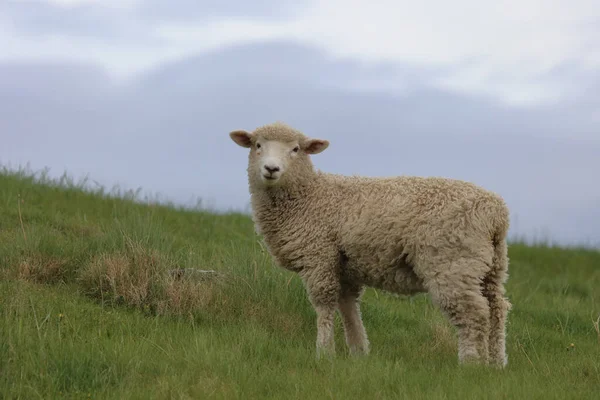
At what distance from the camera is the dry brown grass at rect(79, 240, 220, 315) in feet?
25.0

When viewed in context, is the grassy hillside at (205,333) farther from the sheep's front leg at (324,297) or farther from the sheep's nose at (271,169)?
the sheep's nose at (271,169)

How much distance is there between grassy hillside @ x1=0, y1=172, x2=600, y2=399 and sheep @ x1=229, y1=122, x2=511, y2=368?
43 centimetres

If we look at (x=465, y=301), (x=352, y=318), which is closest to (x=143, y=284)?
(x=352, y=318)

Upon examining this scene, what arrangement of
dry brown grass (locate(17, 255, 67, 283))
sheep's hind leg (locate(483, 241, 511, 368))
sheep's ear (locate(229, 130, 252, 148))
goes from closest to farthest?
sheep's hind leg (locate(483, 241, 511, 368)) → sheep's ear (locate(229, 130, 252, 148)) → dry brown grass (locate(17, 255, 67, 283))

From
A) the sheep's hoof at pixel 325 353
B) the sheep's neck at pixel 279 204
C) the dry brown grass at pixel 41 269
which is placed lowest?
the sheep's hoof at pixel 325 353

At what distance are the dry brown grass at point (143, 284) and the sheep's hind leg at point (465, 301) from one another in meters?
2.53

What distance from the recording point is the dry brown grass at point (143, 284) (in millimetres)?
7609

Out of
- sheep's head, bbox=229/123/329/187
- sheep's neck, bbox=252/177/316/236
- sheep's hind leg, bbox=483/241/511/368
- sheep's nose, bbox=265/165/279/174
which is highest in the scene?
sheep's head, bbox=229/123/329/187

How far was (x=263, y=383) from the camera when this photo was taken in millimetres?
5707

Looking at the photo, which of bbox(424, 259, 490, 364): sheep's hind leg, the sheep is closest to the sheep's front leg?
the sheep

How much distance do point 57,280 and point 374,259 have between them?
12.2 feet

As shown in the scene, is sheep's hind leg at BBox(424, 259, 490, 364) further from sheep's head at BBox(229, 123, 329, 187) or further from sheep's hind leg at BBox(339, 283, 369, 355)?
sheep's head at BBox(229, 123, 329, 187)

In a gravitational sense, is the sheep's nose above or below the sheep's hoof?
above

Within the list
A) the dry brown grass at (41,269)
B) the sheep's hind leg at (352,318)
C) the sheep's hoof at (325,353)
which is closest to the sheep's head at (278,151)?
the sheep's hind leg at (352,318)
